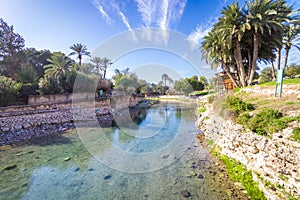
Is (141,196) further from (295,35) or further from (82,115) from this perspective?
(295,35)

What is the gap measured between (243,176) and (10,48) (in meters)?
33.3

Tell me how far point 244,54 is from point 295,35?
6.51m

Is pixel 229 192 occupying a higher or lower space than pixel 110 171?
higher

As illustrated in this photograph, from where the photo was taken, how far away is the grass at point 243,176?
371 cm

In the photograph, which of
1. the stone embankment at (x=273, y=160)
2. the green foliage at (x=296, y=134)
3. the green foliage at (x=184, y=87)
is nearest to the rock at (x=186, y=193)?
the stone embankment at (x=273, y=160)

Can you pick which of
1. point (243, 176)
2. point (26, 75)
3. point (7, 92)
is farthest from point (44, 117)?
point (243, 176)

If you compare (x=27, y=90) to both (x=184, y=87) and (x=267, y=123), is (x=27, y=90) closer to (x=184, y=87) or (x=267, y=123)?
(x=267, y=123)

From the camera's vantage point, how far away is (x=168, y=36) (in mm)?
9211

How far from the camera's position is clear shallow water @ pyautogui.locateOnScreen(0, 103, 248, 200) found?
4.41 m

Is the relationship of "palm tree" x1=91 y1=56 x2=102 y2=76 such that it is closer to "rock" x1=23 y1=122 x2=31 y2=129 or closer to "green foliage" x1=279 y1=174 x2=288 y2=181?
"rock" x1=23 y1=122 x2=31 y2=129

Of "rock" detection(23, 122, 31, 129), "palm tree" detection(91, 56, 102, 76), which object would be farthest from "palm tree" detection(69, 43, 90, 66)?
"rock" detection(23, 122, 31, 129)

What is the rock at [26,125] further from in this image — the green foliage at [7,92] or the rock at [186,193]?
the rock at [186,193]

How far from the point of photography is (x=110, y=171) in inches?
228

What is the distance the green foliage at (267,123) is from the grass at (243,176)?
147 centimetres
